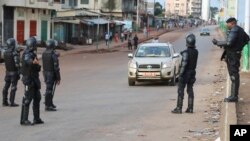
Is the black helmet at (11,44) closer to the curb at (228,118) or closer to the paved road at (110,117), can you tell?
the paved road at (110,117)

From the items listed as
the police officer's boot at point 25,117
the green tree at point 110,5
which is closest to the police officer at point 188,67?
the police officer's boot at point 25,117

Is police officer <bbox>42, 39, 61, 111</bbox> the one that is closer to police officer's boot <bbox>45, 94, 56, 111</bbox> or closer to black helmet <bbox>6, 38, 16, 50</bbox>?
police officer's boot <bbox>45, 94, 56, 111</bbox>

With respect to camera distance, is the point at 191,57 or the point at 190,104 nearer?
the point at 191,57

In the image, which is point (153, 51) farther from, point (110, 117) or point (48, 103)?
point (110, 117)

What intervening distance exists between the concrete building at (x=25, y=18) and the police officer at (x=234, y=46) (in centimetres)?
3586

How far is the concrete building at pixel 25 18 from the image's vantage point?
4947cm

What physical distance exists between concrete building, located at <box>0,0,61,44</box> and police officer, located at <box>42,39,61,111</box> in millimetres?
33719

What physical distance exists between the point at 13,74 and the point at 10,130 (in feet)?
14.0

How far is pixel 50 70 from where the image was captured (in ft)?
48.4

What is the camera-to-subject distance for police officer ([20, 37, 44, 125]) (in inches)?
483

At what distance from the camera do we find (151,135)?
11.2m

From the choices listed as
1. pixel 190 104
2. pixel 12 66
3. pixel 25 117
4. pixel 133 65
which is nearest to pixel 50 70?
pixel 12 66

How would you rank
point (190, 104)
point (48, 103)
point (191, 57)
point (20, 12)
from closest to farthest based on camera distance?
point (191, 57) → point (190, 104) → point (48, 103) → point (20, 12)

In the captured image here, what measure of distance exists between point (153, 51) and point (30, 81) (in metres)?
11.3
